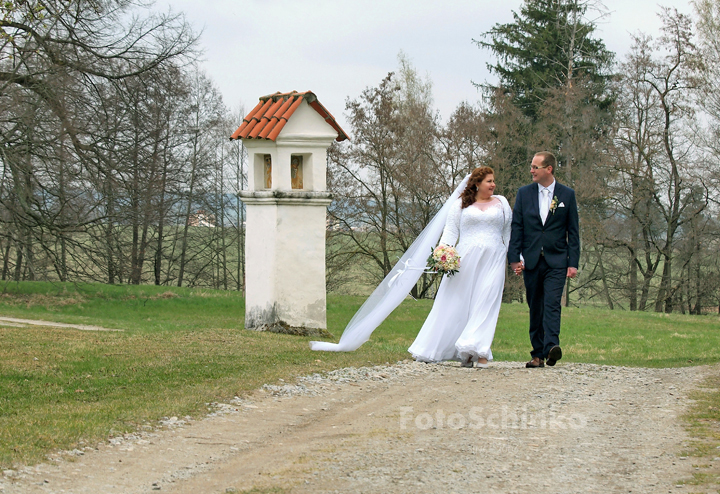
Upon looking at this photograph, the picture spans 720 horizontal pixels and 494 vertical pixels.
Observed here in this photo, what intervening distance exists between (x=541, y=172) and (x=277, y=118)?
5.77 meters

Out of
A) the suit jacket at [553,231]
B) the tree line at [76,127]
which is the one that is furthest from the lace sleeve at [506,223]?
the tree line at [76,127]

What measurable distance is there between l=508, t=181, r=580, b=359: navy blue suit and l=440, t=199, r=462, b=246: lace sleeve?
2.24ft

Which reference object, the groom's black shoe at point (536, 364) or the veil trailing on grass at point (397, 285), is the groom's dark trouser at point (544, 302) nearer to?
the groom's black shoe at point (536, 364)

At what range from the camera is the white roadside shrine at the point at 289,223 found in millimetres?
13367

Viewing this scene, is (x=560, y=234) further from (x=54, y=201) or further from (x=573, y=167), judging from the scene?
(x=573, y=167)

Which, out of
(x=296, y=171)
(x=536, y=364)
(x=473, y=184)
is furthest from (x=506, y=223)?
(x=296, y=171)

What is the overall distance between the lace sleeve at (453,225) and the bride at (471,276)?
0.02 meters

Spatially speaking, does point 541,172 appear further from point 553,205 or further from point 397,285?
point 397,285

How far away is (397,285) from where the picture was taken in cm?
995

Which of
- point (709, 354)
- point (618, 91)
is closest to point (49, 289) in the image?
point (709, 354)

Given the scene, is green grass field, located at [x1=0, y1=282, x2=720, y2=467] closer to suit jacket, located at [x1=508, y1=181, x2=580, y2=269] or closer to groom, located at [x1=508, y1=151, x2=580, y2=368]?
groom, located at [x1=508, y1=151, x2=580, y2=368]

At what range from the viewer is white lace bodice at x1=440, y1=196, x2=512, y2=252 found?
935 centimetres

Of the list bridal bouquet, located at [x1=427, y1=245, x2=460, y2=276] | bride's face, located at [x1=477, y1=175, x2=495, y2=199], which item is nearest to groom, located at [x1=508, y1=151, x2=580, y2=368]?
bride's face, located at [x1=477, y1=175, x2=495, y2=199]

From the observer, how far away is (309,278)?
532 inches
